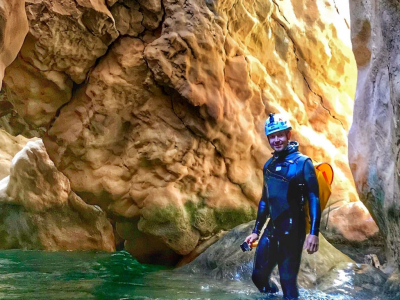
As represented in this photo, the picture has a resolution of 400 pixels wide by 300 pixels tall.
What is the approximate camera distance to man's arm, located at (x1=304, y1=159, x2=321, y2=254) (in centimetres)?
366

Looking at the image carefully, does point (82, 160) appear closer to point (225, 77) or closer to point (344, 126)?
point (225, 77)

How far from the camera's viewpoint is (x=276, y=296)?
392 centimetres

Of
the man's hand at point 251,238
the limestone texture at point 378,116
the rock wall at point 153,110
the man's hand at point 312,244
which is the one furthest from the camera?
the rock wall at point 153,110

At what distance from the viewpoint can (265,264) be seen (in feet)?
13.1

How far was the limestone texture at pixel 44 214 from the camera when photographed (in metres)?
7.95

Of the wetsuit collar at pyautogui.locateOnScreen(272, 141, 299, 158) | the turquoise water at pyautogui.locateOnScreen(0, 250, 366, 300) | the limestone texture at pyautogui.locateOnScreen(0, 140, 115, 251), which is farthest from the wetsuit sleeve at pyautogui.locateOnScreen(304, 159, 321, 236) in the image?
the limestone texture at pyautogui.locateOnScreen(0, 140, 115, 251)

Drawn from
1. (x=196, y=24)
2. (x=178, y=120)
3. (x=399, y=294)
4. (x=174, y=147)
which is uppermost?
(x=196, y=24)

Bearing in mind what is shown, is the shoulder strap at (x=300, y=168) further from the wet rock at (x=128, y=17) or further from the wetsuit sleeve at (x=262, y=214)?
the wet rock at (x=128, y=17)

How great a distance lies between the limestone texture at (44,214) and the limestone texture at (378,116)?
5.02 meters

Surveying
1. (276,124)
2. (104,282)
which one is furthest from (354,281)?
(104,282)

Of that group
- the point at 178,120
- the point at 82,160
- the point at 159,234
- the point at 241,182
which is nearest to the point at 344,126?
the point at 241,182

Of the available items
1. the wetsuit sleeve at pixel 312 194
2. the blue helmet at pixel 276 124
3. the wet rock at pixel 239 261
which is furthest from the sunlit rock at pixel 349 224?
the blue helmet at pixel 276 124

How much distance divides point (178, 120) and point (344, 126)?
2735 mm

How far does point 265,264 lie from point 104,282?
1.86 metres
